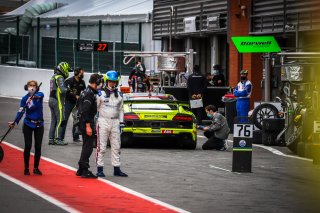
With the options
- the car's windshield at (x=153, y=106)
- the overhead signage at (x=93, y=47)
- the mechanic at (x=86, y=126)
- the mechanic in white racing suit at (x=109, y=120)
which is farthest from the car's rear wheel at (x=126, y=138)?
the overhead signage at (x=93, y=47)

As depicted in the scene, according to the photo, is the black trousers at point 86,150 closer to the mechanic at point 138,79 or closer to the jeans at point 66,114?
the jeans at point 66,114

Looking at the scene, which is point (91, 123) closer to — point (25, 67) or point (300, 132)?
point (300, 132)

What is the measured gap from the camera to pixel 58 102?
24.8 metres

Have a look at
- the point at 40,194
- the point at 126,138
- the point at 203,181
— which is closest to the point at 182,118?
the point at 126,138

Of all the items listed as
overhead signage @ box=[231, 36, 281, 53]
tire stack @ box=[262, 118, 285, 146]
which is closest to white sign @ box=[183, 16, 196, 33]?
overhead signage @ box=[231, 36, 281, 53]

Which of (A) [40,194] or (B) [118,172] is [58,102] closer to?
(B) [118,172]

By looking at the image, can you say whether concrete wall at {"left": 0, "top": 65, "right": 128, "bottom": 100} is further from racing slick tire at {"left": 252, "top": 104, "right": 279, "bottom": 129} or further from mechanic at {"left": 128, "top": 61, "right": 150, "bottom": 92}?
racing slick tire at {"left": 252, "top": 104, "right": 279, "bottom": 129}

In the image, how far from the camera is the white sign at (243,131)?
19219 millimetres

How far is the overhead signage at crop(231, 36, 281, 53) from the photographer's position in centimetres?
2969

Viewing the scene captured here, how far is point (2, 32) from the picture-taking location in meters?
53.9

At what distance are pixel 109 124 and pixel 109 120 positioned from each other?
0.08 meters

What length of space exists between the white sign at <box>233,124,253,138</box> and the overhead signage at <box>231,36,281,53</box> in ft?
34.2

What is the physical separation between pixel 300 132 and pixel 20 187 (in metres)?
8.18

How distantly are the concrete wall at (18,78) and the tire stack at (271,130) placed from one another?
80.0 ft
